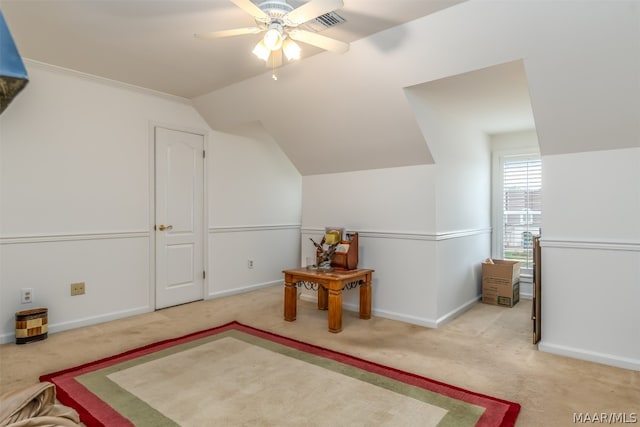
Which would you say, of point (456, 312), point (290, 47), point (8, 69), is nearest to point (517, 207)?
point (456, 312)

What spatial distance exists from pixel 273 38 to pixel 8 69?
1.62 m

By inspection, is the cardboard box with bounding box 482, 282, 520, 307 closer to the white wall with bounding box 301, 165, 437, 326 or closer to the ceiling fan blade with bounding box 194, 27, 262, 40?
the white wall with bounding box 301, 165, 437, 326

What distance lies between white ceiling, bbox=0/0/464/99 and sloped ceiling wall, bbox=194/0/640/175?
185mm

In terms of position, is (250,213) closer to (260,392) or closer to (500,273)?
(260,392)

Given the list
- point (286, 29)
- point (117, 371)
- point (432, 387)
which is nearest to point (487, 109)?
point (286, 29)

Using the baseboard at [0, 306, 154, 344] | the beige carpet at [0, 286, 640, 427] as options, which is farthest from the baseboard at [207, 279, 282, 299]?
the baseboard at [0, 306, 154, 344]

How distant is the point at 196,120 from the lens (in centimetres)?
445

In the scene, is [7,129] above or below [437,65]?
below

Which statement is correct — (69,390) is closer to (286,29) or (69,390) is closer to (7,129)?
(7,129)

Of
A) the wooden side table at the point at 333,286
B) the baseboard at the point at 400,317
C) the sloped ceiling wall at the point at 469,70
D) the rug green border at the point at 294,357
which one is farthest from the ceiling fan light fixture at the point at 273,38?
the baseboard at the point at 400,317

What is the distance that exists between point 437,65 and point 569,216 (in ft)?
5.03

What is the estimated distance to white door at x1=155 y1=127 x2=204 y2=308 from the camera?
13.5 feet

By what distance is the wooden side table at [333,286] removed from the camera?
132 inches

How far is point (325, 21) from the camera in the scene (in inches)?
100
